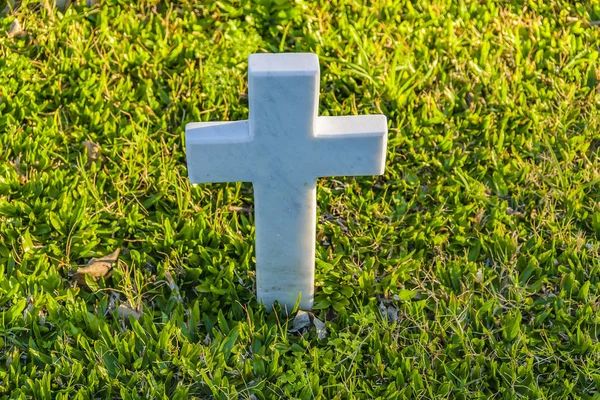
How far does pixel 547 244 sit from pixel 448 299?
1.62 ft

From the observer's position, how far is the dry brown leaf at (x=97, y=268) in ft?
8.84

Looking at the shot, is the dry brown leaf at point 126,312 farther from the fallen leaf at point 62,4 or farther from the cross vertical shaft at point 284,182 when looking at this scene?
the fallen leaf at point 62,4

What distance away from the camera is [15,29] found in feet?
11.0

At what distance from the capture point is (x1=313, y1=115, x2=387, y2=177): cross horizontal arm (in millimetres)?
2215

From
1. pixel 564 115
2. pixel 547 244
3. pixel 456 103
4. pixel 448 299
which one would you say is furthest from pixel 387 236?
pixel 564 115

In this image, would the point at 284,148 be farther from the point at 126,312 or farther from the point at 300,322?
the point at 126,312

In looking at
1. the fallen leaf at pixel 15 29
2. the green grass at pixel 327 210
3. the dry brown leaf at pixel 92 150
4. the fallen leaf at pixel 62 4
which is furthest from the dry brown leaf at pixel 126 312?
the fallen leaf at pixel 62 4

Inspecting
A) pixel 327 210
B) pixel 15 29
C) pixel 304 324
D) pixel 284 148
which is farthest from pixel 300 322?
pixel 15 29

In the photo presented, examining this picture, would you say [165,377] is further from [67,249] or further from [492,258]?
[492,258]

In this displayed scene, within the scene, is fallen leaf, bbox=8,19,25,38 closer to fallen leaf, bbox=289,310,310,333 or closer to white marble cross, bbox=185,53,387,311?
white marble cross, bbox=185,53,387,311

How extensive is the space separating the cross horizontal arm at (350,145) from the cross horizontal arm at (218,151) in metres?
0.21

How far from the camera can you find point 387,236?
2.91 m

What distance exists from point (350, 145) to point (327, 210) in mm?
804

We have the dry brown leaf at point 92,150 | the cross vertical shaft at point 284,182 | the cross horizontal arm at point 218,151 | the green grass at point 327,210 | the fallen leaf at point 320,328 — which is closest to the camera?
the cross vertical shaft at point 284,182
